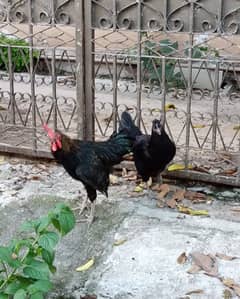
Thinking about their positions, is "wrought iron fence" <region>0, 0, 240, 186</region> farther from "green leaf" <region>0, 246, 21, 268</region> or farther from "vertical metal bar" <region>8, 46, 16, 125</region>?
"green leaf" <region>0, 246, 21, 268</region>

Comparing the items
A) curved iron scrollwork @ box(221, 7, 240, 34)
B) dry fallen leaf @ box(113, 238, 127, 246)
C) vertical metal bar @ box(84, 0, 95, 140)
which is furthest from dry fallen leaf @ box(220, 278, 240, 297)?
vertical metal bar @ box(84, 0, 95, 140)

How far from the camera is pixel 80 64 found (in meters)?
4.98

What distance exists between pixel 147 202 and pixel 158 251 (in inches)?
33.0

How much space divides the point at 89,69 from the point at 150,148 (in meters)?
0.82

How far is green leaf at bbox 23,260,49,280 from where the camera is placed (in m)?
2.79

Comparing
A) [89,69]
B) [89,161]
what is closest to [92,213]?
[89,161]

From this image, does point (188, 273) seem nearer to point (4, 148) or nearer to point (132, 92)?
point (4, 148)

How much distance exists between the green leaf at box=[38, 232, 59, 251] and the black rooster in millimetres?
1463

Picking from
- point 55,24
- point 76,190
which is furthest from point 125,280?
point 55,24

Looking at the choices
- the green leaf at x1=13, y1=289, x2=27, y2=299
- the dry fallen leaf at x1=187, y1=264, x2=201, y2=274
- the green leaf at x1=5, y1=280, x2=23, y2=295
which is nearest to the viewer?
the green leaf at x1=13, y1=289, x2=27, y2=299

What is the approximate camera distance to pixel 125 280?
11.9ft

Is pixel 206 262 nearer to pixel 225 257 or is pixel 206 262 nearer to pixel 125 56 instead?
pixel 225 257

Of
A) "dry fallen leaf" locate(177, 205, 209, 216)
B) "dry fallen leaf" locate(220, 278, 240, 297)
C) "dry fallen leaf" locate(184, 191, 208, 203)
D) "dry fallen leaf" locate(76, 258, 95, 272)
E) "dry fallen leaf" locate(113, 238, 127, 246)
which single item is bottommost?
"dry fallen leaf" locate(220, 278, 240, 297)

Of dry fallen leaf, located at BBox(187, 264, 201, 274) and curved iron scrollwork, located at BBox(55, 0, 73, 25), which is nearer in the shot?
dry fallen leaf, located at BBox(187, 264, 201, 274)
